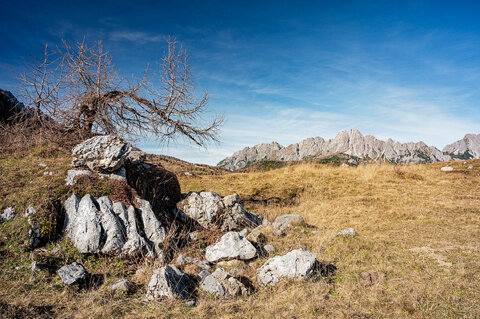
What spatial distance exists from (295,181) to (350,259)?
1055 centimetres

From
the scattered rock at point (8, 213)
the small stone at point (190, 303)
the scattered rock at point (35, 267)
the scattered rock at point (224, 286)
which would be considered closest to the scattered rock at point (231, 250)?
the scattered rock at point (224, 286)

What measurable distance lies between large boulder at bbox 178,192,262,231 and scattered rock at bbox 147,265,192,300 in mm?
3893

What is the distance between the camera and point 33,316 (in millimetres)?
3865

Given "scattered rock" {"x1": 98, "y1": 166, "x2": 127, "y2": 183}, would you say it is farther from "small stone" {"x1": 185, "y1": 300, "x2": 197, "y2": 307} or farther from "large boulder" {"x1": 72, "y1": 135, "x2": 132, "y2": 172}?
"small stone" {"x1": 185, "y1": 300, "x2": 197, "y2": 307}

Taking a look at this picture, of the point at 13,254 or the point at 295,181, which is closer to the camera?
the point at 13,254

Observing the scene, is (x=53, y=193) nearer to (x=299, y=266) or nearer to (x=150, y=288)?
(x=150, y=288)

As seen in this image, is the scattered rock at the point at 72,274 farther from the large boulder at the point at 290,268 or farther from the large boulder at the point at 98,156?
the large boulder at the point at 290,268

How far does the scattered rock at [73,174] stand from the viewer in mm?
7251

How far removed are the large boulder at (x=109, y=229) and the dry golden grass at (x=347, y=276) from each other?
295 millimetres

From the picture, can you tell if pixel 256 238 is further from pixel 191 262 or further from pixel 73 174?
pixel 73 174

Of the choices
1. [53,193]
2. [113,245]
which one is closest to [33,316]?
[113,245]

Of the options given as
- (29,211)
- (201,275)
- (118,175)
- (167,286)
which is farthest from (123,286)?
(118,175)

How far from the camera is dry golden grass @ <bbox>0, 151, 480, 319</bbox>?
4.25m

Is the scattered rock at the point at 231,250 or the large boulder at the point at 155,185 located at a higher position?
the large boulder at the point at 155,185
